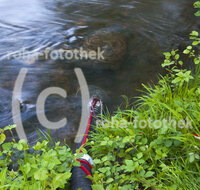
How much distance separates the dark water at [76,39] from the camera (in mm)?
4180

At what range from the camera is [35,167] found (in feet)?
5.97

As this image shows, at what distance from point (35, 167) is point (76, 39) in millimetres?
4394

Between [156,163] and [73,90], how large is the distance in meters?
2.55

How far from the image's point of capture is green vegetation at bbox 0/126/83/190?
165 cm

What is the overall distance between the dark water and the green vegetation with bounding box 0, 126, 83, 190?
132 centimetres

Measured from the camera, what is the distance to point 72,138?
3.43 m

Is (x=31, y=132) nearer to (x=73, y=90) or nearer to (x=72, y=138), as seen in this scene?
(x=72, y=138)

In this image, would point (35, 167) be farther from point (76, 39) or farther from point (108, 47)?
point (76, 39)

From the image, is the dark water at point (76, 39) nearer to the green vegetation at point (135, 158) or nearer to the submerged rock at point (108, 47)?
the submerged rock at point (108, 47)
